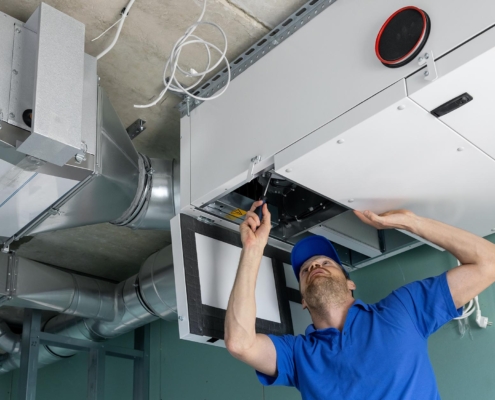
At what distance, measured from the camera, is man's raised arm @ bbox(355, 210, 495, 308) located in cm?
146

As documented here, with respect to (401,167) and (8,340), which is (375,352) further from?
(8,340)

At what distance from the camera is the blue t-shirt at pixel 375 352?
1357mm

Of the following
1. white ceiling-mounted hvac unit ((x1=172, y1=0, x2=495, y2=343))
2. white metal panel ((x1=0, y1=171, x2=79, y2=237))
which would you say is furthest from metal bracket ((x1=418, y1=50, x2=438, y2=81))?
white metal panel ((x1=0, y1=171, x2=79, y2=237))

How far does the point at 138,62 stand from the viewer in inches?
67.8

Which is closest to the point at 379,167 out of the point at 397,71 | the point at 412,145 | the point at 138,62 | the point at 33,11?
the point at 412,145

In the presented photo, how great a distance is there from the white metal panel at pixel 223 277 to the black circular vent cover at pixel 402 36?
0.70m

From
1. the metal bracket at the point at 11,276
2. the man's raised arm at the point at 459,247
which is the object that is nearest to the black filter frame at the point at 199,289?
the man's raised arm at the point at 459,247

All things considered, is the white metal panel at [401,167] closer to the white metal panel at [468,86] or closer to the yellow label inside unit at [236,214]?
the white metal panel at [468,86]

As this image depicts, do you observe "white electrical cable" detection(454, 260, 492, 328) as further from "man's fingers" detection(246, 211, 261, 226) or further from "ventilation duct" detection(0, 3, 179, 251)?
"ventilation duct" detection(0, 3, 179, 251)

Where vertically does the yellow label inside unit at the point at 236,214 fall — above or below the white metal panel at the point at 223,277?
above

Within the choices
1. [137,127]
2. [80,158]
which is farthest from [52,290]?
[80,158]

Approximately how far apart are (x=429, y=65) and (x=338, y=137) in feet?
0.78

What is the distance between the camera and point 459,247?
58.7 inches

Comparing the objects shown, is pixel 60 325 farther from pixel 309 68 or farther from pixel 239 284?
pixel 309 68
